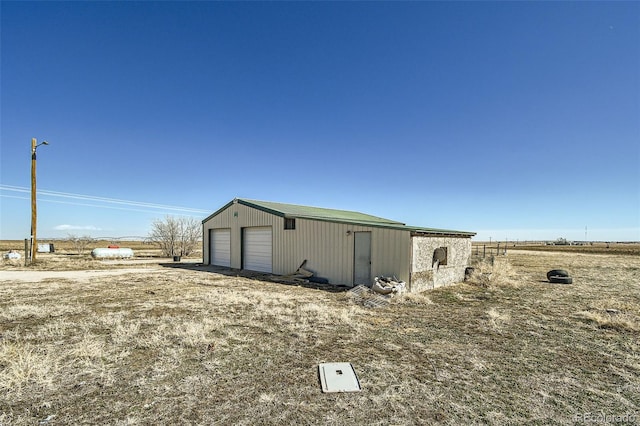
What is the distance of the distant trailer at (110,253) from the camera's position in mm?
24344

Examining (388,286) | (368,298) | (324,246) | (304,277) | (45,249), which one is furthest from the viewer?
(45,249)

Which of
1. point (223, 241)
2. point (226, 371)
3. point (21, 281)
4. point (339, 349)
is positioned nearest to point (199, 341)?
point (226, 371)

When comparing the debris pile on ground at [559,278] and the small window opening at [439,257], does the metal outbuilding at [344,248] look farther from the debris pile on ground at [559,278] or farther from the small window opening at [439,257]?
the debris pile on ground at [559,278]

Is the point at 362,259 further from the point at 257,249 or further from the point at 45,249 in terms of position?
the point at 45,249

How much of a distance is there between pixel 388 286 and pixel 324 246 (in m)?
3.63

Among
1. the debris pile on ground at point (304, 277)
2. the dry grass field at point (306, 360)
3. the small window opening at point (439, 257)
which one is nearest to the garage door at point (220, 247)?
the debris pile on ground at point (304, 277)

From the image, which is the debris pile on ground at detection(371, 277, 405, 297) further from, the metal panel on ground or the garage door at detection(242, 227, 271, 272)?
the garage door at detection(242, 227, 271, 272)

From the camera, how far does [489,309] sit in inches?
317

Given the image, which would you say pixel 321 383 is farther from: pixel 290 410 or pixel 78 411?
pixel 78 411

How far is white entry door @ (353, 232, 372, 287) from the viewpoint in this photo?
10914 mm

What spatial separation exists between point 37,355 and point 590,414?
23.6 feet

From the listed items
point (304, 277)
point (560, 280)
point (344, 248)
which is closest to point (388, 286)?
point (344, 248)

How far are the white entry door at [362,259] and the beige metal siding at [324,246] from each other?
0.50ft

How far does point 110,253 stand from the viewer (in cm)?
A: 2483
